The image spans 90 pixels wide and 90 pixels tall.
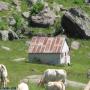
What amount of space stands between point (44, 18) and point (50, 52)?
3844 centimetres

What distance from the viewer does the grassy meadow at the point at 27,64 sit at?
72.3 metres

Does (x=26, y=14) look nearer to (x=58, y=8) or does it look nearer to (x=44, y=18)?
(x=44, y=18)

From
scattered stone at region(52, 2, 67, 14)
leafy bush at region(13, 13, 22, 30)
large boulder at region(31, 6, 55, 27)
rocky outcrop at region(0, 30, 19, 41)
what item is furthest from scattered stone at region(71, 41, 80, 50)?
scattered stone at region(52, 2, 67, 14)

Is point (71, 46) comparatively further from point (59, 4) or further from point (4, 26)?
point (59, 4)

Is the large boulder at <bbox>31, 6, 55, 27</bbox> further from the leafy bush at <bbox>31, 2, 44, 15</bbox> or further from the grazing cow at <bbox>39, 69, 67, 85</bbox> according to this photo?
the grazing cow at <bbox>39, 69, 67, 85</bbox>

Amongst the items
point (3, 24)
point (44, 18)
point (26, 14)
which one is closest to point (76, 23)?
point (44, 18)

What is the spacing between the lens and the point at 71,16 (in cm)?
12938

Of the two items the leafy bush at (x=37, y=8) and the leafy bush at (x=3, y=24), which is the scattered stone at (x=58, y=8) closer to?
the leafy bush at (x=37, y=8)

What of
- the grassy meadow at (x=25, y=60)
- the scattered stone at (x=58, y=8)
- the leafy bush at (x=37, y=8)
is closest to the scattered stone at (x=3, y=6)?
the grassy meadow at (x=25, y=60)

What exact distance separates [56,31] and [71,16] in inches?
243

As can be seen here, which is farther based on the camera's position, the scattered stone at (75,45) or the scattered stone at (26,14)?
the scattered stone at (26,14)

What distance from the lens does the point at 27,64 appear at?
3398 inches

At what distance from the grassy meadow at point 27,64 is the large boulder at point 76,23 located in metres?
5.41

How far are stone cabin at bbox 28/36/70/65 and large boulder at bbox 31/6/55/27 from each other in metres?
32.9
